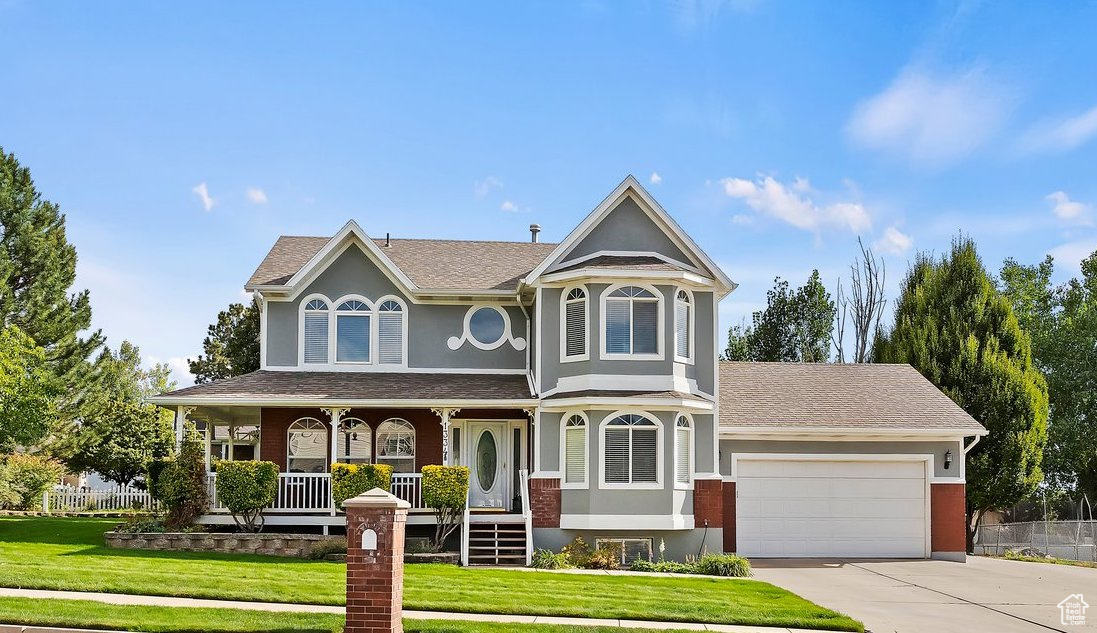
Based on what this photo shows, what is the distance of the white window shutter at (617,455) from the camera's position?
75.8ft

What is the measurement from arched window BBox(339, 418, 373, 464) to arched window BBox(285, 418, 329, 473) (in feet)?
1.41

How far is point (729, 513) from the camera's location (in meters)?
25.2

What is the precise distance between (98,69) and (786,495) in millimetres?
17332

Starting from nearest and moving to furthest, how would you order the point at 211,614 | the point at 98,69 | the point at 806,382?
the point at 211,614 → the point at 98,69 → the point at 806,382

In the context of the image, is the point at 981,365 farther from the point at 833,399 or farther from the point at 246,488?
the point at 246,488

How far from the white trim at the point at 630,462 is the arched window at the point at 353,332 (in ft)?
20.6

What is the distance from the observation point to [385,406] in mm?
23766

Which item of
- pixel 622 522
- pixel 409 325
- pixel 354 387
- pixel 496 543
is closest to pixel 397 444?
pixel 354 387

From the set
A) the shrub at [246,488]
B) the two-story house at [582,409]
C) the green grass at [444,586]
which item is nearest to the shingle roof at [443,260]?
the two-story house at [582,409]

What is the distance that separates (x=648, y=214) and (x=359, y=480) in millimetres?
8515

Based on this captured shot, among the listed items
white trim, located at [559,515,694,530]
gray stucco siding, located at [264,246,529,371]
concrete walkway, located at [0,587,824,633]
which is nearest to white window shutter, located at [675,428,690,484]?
white trim, located at [559,515,694,530]

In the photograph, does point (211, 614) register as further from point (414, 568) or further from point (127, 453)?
point (127, 453)

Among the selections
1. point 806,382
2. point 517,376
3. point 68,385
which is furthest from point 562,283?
point 68,385

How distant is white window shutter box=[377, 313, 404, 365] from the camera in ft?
85.2
